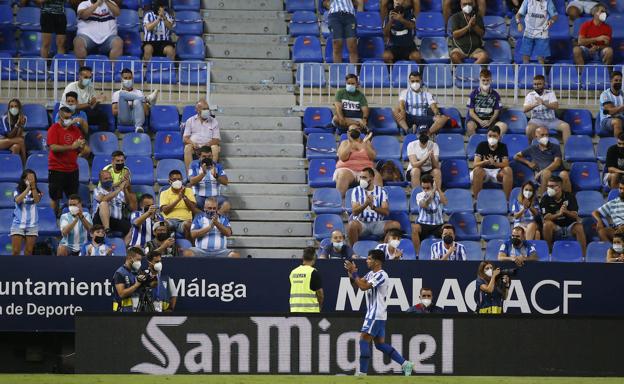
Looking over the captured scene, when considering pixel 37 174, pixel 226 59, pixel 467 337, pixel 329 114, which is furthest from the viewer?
pixel 226 59

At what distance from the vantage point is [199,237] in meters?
19.7

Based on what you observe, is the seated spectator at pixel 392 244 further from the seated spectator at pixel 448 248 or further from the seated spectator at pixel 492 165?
the seated spectator at pixel 492 165

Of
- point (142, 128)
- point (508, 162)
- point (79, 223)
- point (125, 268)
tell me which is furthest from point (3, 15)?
point (508, 162)

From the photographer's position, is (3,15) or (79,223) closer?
(79,223)

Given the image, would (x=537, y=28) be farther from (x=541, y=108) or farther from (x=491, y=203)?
(x=491, y=203)

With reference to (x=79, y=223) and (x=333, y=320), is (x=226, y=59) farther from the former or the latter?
(x=333, y=320)

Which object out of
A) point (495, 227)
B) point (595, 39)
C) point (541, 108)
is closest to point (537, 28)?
point (595, 39)

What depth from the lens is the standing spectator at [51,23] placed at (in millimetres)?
22641

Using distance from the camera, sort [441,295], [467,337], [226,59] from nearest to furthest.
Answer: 1. [467,337]
2. [441,295]
3. [226,59]

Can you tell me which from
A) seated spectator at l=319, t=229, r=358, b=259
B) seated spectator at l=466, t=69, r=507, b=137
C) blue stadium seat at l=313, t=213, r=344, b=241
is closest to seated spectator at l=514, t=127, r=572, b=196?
seated spectator at l=466, t=69, r=507, b=137

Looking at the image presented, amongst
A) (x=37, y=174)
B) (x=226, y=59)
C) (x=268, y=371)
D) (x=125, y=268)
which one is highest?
(x=226, y=59)

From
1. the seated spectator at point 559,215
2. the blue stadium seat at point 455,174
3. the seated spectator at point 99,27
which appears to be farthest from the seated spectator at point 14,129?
the seated spectator at point 559,215

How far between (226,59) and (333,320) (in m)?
7.92

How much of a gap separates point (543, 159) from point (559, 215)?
4.74 feet
